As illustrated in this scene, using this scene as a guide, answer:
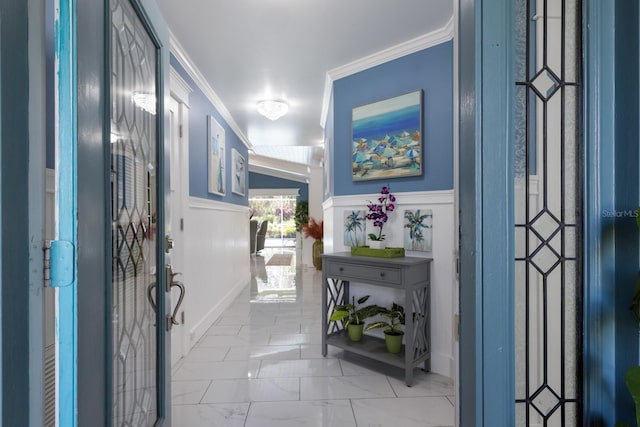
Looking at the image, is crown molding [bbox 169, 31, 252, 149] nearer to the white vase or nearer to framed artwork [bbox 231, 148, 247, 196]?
framed artwork [bbox 231, 148, 247, 196]

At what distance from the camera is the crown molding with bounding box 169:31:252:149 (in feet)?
8.27

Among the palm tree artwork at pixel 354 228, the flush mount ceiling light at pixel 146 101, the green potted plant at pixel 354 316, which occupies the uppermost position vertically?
the flush mount ceiling light at pixel 146 101

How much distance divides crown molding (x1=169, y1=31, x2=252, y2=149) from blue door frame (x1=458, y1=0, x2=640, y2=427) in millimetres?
2302

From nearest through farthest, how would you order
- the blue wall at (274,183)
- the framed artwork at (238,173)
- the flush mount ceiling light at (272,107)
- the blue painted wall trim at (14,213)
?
the blue painted wall trim at (14,213)
the flush mount ceiling light at (272,107)
the framed artwork at (238,173)
the blue wall at (274,183)

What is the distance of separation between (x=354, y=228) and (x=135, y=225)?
1923mm

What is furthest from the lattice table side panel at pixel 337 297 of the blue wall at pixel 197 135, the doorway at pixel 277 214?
the doorway at pixel 277 214


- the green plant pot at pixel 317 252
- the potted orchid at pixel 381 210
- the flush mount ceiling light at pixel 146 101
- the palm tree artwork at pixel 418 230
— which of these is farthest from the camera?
the green plant pot at pixel 317 252

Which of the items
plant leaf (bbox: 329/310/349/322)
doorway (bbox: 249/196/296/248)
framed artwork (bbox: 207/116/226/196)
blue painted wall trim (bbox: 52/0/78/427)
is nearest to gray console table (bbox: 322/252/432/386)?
plant leaf (bbox: 329/310/349/322)

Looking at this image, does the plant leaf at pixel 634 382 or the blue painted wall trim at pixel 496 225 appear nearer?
the plant leaf at pixel 634 382

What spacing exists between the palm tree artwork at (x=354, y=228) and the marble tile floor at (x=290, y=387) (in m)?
0.89

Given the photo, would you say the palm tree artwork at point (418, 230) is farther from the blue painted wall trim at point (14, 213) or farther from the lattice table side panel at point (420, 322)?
the blue painted wall trim at point (14, 213)

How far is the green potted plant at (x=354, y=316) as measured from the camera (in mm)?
2471

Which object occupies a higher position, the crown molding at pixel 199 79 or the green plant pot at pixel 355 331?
the crown molding at pixel 199 79

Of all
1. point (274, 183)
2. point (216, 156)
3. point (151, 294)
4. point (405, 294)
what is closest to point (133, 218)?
point (151, 294)
